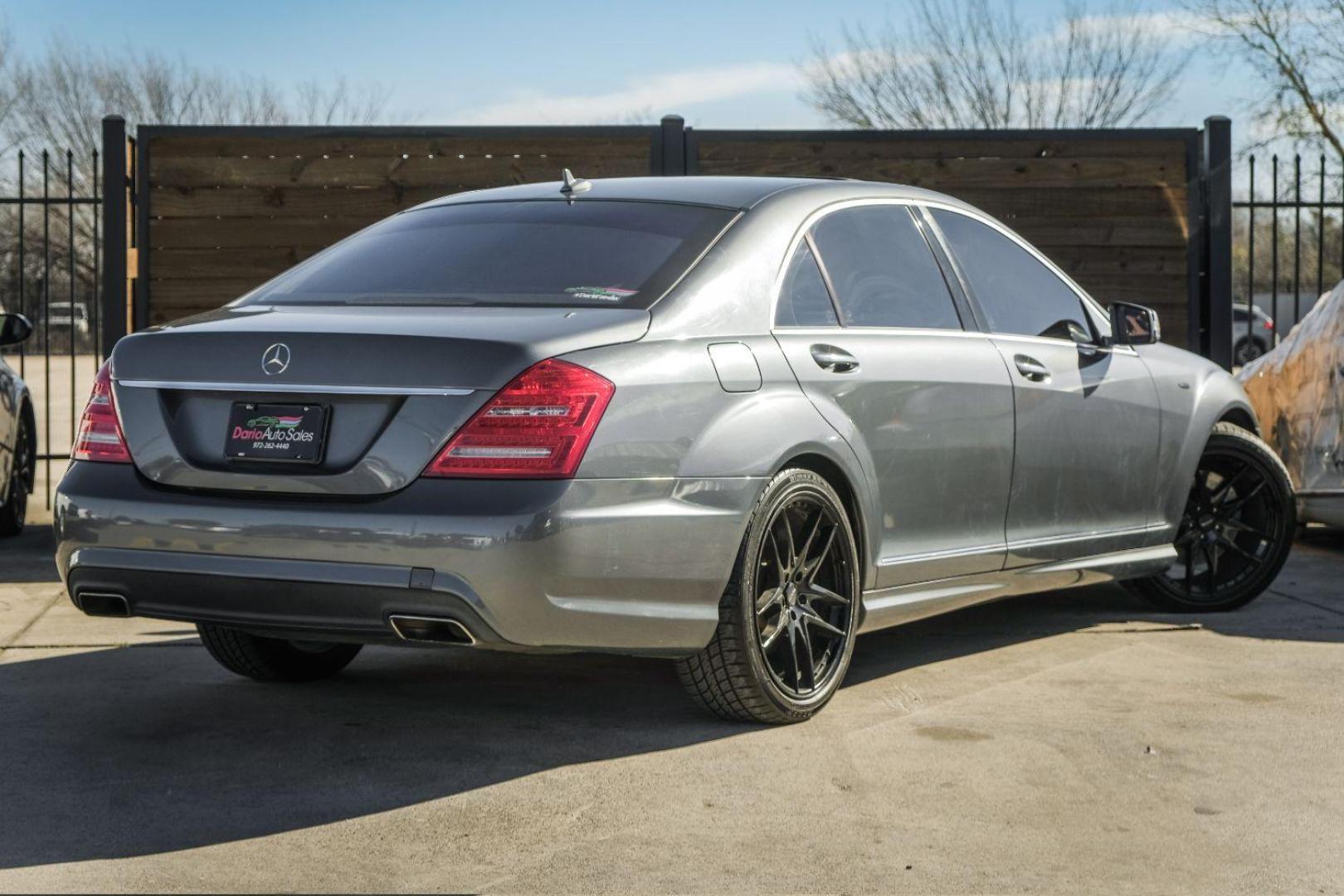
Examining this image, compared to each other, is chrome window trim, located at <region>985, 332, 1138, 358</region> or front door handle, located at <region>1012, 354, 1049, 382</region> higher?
chrome window trim, located at <region>985, 332, 1138, 358</region>

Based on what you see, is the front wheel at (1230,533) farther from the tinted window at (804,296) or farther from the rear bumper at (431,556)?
the rear bumper at (431,556)

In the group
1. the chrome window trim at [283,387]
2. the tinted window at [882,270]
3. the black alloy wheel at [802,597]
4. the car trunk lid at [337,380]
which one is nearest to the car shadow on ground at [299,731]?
the black alloy wheel at [802,597]

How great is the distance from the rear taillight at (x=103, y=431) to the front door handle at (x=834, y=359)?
6.18 feet

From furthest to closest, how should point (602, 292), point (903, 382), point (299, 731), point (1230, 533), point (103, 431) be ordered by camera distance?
A: point (1230, 533)
point (903, 382)
point (299, 731)
point (602, 292)
point (103, 431)

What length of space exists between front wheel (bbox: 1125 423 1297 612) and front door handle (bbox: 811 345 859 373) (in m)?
2.58

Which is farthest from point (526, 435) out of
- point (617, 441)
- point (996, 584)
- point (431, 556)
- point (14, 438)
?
point (14, 438)

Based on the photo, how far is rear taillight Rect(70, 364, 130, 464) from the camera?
4527 millimetres

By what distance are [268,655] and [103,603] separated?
108 cm

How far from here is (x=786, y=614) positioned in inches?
193

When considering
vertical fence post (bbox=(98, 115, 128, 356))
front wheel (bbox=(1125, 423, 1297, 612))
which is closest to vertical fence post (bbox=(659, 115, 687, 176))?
vertical fence post (bbox=(98, 115, 128, 356))

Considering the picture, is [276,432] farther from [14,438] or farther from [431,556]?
[14,438]

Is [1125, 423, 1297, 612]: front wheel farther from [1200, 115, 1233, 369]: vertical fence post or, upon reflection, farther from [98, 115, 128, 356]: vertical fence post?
[98, 115, 128, 356]: vertical fence post

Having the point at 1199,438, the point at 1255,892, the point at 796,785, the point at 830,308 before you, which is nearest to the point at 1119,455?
the point at 1199,438

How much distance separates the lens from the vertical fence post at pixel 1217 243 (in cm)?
1090
